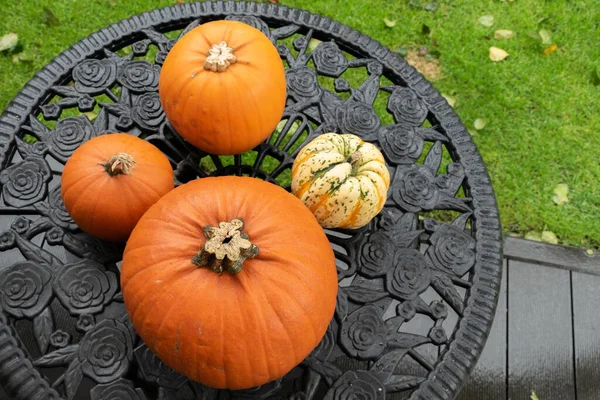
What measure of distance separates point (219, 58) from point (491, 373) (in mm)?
1975

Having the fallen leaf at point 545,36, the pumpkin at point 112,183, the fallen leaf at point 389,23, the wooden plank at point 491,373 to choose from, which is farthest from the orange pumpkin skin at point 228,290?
the fallen leaf at point 545,36

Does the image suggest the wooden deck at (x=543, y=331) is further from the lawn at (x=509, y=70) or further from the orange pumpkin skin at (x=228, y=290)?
the orange pumpkin skin at (x=228, y=290)

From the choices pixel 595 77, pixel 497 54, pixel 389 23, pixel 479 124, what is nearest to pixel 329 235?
pixel 479 124

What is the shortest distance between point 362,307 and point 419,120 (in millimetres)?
791

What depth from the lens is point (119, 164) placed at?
4.84ft

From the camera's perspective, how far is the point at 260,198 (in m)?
1.39

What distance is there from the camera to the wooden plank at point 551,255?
2.76 m

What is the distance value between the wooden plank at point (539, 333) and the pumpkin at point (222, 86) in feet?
5.71

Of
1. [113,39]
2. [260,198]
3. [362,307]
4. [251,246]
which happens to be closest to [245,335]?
[251,246]

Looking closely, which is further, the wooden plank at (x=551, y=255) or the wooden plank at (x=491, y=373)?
the wooden plank at (x=551, y=255)

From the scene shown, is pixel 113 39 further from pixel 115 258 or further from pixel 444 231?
pixel 444 231

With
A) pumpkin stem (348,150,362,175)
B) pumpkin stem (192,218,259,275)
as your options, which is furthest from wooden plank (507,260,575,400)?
pumpkin stem (192,218,259,275)

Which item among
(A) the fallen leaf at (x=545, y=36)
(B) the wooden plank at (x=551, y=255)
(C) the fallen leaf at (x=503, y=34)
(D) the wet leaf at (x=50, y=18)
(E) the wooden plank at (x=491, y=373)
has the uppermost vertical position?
(A) the fallen leaf at (x=545, y=36)

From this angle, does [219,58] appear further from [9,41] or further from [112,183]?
[9,41]
